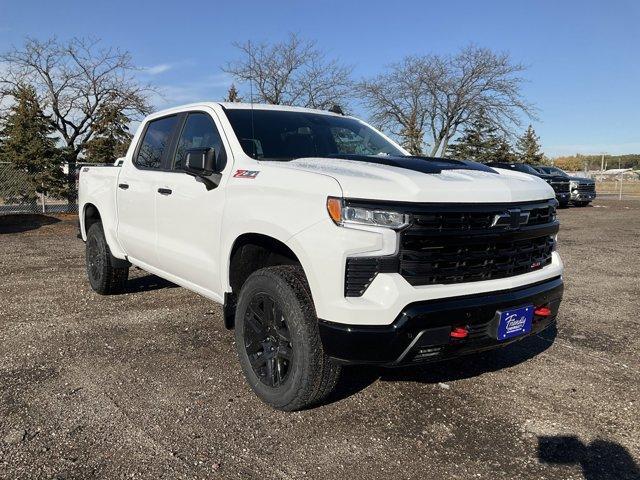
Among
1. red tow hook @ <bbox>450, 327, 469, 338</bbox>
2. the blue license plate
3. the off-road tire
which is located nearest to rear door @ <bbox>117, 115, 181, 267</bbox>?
the off-road tire

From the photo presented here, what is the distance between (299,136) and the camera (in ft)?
13.5

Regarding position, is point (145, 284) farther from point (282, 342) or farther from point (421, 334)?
point (421, 334)

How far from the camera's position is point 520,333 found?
10.3ft

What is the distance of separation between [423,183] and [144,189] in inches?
108

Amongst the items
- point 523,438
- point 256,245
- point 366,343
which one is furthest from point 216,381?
point 523,438

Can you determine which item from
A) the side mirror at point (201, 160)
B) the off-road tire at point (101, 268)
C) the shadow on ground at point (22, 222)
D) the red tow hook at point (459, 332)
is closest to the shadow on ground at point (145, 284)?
the off-road tire at point (101, 268)

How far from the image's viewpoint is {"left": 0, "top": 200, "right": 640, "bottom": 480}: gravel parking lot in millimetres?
2713

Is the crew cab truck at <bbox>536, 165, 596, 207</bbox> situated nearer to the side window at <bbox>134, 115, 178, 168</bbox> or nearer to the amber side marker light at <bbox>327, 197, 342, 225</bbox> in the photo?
the side window at <bbox>134, 115, 178, 168</bbox>

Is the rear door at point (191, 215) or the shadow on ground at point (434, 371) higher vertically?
the rear door at point (191, 215)

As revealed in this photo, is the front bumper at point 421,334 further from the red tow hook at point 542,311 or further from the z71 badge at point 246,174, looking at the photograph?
the z71 badge at point 246,174

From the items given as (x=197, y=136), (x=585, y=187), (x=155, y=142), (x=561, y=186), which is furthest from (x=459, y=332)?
(x=585, y=187)

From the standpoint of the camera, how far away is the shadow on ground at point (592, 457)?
266cm

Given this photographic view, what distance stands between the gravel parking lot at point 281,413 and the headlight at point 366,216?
46.3 inches

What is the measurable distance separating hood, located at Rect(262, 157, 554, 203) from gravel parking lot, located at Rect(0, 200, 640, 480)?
51.0 inches
